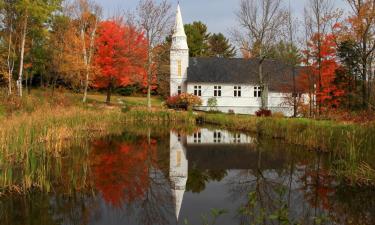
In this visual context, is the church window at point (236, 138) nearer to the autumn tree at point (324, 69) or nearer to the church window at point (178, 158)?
the church window at point (178, 158)

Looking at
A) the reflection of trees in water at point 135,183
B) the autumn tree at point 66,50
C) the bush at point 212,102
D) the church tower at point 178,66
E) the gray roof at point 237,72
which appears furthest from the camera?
the church tower at point 178,66

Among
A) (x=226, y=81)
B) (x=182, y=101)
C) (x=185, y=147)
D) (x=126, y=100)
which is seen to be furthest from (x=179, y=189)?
(x=126, y=100)

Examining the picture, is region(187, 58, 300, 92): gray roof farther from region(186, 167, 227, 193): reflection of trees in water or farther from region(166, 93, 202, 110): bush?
region(186, 167, 227, 193): reflection of trees in water

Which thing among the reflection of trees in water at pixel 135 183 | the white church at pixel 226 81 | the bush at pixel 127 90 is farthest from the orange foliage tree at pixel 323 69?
the bush at pixel 127 90

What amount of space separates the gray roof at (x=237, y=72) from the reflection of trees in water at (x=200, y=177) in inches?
1032

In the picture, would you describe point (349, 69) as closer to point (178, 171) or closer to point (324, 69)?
point (324, 69)

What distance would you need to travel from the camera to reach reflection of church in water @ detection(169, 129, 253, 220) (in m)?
8.20

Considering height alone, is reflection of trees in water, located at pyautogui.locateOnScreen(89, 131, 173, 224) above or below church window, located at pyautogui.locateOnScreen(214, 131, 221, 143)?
below

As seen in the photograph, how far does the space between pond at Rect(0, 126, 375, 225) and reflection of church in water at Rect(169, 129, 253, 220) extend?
4cm

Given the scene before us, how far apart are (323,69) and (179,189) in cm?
1854

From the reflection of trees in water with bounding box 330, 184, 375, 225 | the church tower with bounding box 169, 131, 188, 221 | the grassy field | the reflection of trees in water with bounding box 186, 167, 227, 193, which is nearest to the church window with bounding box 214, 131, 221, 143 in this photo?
the church tower with bounding box 169, 131, 188, 221

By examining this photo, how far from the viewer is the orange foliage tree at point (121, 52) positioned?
30.7m

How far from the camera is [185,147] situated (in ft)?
47.2

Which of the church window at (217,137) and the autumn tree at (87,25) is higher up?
the autumn tree at (87,25)
